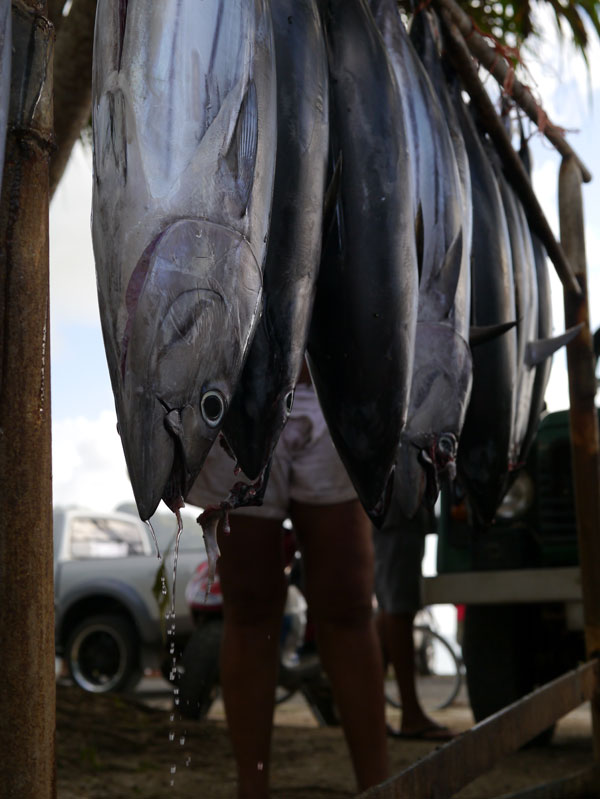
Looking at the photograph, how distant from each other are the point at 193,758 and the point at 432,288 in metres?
2.79

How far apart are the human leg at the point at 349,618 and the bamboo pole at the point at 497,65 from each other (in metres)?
1.06

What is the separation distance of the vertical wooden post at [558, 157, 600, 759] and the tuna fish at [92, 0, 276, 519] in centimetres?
181

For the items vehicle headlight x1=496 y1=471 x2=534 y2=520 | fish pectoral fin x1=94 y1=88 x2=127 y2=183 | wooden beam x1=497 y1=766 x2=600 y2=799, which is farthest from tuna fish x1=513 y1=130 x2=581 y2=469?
vehicle headlight x1=496 y1=471 x2=534 y2=520

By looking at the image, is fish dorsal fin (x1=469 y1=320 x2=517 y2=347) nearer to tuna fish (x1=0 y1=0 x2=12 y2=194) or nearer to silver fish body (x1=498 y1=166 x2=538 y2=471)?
silver fish body (x1=498 y1=166 x2=538 y2=471)

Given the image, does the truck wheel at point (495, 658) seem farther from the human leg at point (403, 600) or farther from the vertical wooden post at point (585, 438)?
the vertical wooden post at point (585, 438)

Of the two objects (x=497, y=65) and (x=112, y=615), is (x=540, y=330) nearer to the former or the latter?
(x=497, y=65)

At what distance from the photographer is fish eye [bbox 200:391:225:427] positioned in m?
1.01

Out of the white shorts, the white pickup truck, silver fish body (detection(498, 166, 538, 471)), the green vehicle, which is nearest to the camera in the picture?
silver fish body (detection(498, 166, 538, 471))

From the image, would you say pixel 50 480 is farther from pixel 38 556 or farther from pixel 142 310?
pixel 142 310

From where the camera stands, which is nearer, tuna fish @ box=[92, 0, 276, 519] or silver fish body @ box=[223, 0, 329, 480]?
tuna fish @ box=[92, 0, 276, 519]

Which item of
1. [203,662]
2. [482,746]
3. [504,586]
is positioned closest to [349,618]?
[482,746]

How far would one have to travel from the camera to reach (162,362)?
3.24 feet

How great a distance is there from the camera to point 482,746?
1.81 m

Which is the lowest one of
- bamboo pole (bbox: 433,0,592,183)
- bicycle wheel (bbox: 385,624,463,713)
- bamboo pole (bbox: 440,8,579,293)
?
bicycle wheel (bbox: 385,624,463,713)
